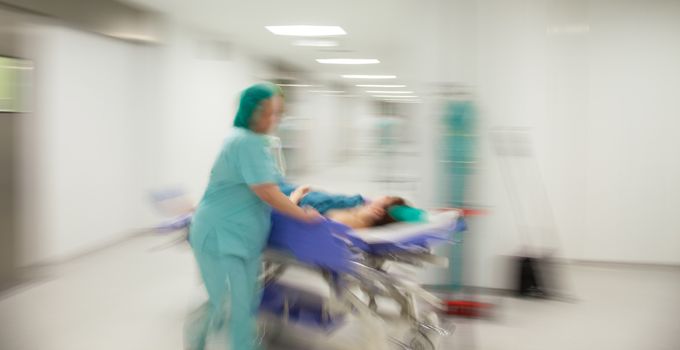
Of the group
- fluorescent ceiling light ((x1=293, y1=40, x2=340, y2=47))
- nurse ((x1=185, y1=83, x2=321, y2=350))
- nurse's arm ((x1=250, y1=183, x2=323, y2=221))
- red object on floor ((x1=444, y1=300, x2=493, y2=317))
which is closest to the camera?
nurse's arm ((x1=250, y1=183, x2=323, y2=221))

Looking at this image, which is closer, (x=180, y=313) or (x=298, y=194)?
(x=298, y=194)

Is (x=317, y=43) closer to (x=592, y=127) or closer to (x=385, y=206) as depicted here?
(x=592, y=127)

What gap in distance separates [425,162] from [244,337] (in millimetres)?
1886

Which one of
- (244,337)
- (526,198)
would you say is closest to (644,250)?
(526,198)

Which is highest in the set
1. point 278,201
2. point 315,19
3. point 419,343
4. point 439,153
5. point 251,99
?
point 315,19

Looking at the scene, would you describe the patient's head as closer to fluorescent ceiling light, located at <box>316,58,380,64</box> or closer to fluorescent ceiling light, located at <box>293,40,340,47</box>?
fluorescent ceiling light, located at <box>293,40,340,47</box>

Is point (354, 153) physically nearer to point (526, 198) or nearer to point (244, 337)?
point (526, 198)

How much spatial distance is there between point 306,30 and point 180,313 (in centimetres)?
371

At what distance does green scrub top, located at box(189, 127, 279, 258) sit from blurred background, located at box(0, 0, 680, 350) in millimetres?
935

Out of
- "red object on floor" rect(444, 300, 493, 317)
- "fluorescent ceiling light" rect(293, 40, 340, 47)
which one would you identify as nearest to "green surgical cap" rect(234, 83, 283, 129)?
"red object on floor" rect(444, 300, 493, 317)

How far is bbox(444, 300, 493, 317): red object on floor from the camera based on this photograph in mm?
3297

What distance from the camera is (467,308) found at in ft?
10.8

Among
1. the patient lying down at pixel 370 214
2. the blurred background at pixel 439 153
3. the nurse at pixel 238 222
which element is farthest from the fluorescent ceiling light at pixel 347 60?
the nurse at pixel 238 222

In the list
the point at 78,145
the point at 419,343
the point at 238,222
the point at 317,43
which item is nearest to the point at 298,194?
the point at 238,222
